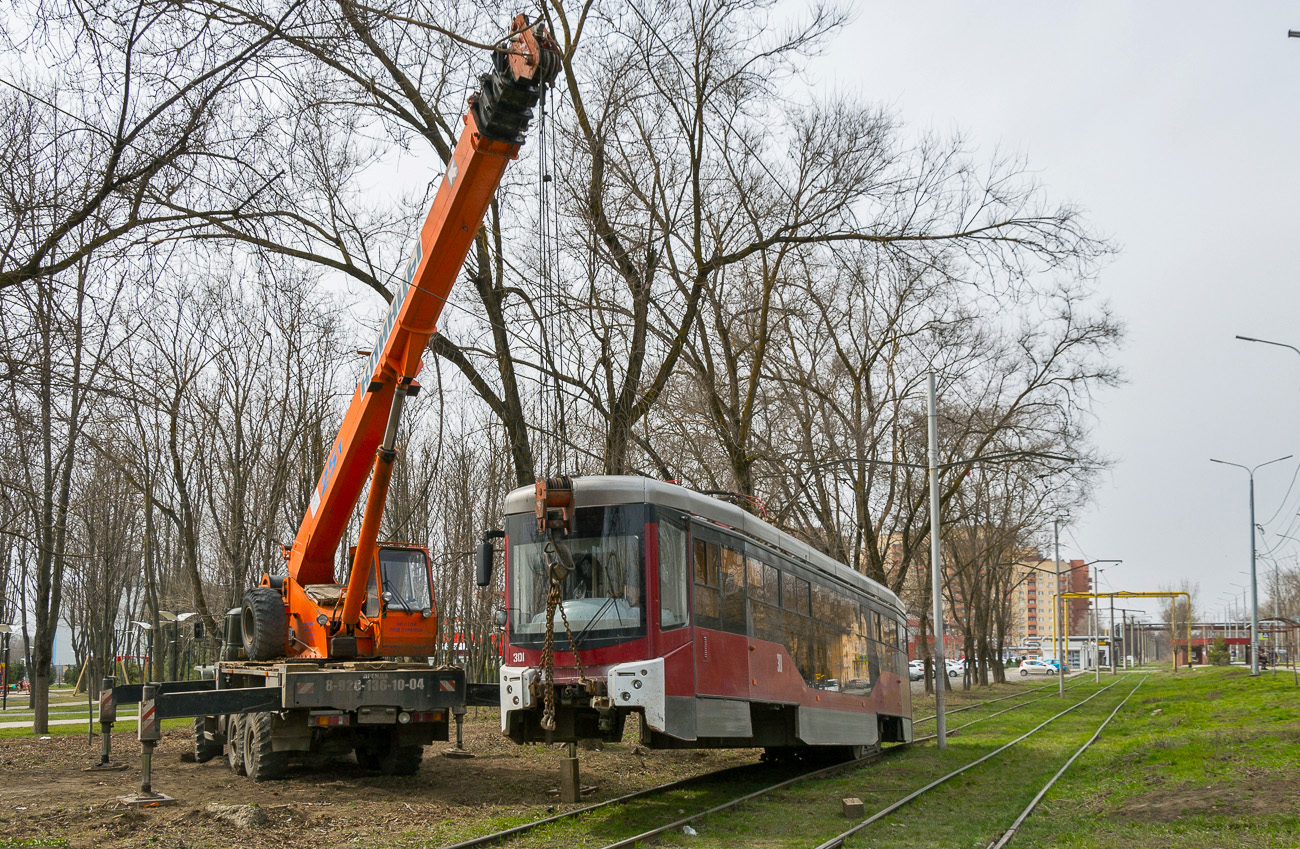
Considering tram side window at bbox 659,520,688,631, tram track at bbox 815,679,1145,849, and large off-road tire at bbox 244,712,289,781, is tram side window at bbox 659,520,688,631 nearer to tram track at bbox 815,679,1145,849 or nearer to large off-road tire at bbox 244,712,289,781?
tram track at bbox 815,679,1145,849

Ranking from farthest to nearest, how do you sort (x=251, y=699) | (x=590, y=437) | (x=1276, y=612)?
(x=1276, y=612)
(x=590, y=437)
(x=251, y=699)

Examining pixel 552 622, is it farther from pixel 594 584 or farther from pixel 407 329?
pixel 407 329

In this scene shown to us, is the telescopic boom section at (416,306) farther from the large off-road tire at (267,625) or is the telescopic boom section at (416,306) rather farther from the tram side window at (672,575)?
the tram side window at (672,575)

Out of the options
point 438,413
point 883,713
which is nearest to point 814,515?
point 438,413

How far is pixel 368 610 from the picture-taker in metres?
14.3

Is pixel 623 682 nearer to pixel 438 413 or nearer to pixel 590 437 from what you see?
pixel 590 437

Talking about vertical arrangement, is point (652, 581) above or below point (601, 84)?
below

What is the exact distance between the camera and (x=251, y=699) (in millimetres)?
12445

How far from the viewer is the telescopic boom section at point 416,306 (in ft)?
32.9

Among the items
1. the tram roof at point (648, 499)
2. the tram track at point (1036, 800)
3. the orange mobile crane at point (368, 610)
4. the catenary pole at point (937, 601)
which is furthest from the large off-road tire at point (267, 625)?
the catenary pole at point (937, 601)

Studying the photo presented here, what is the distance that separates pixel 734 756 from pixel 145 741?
9875 millimetres

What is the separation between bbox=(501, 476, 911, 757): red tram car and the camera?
1073cm

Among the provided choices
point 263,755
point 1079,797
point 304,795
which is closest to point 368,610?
point 263,755

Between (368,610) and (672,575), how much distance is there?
5103 mm
